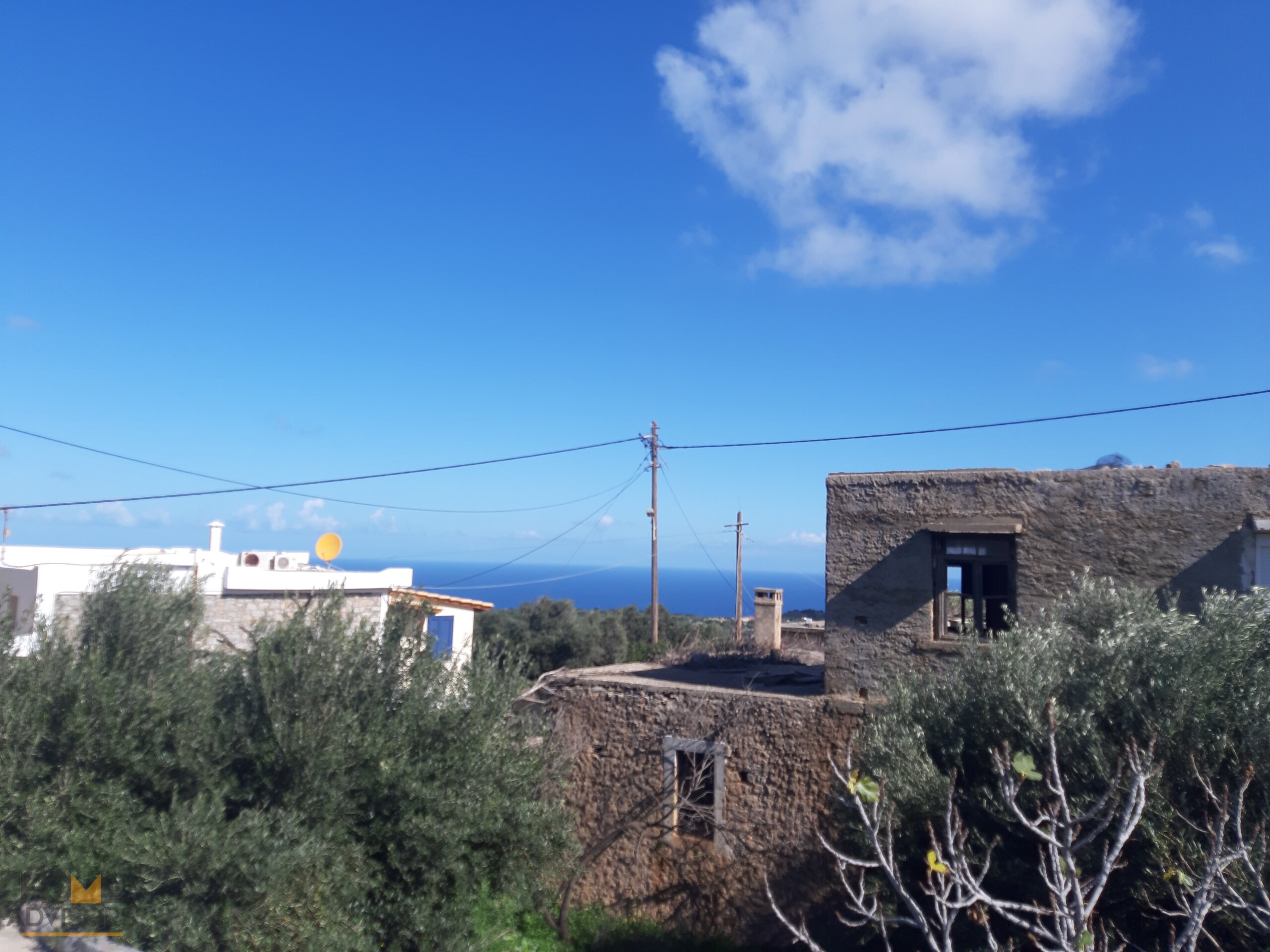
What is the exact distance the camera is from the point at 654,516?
26.3 metres

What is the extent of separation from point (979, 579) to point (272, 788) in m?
8.70

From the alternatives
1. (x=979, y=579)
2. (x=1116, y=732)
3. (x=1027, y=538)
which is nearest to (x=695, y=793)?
(x=979, y=579)

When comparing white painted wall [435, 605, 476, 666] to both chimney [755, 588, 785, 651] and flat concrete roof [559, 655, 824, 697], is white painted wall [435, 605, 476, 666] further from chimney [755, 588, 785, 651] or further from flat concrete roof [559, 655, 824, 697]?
flat concrete roof [559, 655, 824, 697]

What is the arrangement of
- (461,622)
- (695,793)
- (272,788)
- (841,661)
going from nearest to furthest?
(272,788), (841,661), (695,793), (461,622)

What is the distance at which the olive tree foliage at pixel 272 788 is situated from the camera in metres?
8.16

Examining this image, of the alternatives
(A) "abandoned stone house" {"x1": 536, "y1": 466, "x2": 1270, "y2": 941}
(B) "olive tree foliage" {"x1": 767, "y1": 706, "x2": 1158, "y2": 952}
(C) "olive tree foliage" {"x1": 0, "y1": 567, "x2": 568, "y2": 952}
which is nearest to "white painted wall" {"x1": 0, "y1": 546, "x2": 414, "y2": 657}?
(C) "olive tree foliage" {"x1": 0, "y1": 567, "x2": 568, "y2": 952}

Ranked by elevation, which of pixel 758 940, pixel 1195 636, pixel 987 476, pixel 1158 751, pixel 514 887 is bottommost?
pixel 758 940

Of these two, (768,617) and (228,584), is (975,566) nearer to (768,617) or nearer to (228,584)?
(768,617)

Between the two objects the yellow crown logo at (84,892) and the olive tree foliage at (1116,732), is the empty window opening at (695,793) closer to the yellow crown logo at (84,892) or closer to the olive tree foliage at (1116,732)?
the olive tree foliage at (1116,732)

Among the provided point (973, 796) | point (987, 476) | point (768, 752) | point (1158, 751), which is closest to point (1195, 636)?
point (1158, 751)

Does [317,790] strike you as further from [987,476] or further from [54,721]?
[987,476]

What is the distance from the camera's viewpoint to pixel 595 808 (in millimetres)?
12648

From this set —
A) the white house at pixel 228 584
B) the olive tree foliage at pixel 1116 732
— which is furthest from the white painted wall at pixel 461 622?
the olive tree foliage at pixel 1116 732

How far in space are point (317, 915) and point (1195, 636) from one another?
8581 mm
